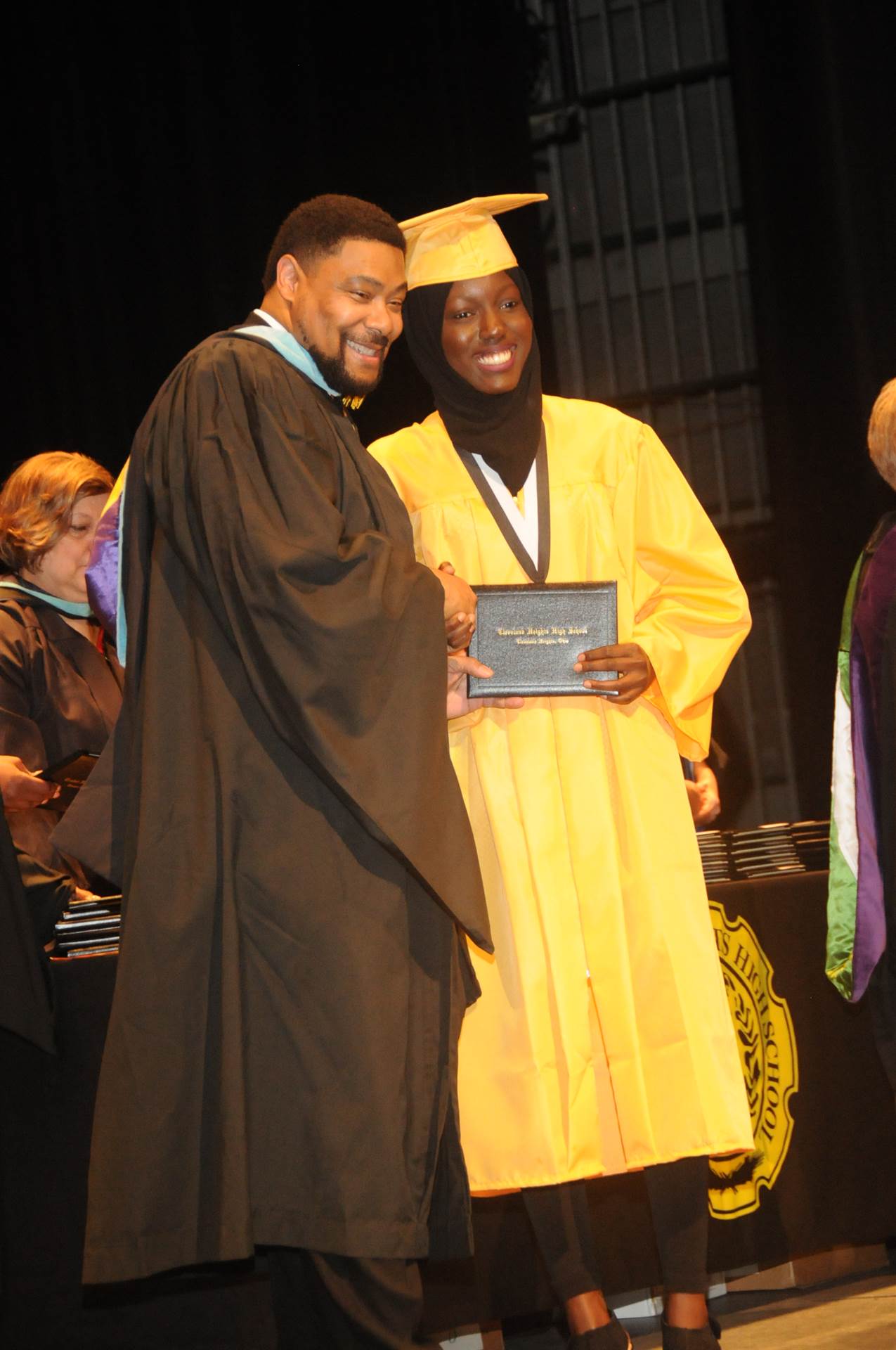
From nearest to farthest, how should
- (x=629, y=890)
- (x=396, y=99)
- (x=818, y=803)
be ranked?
(x=629, y=890)
(x=818, y=803)
(x=396, y=99)

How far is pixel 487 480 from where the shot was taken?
312 centimetres

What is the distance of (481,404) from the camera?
3.13 m

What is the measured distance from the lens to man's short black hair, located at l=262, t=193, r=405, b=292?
264 cm

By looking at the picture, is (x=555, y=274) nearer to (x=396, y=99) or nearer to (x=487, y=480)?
(x=396, y=99)

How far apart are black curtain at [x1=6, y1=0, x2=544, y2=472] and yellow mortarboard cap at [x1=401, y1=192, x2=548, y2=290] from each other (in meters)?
2.04

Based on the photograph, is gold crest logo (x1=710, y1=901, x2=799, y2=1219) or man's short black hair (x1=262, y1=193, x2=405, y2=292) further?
gold crest logo (x1=710, y1=901, x2=799, y2=1219)

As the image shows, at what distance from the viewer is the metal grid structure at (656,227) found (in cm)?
573

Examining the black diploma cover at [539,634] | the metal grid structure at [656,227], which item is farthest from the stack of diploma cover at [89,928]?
the metal grid structure at [656,227]

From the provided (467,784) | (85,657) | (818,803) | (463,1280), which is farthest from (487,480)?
(818,803)

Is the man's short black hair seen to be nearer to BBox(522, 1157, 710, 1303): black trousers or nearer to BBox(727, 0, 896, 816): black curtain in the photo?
BBox(522, 1157, 710, 1303): black trousers

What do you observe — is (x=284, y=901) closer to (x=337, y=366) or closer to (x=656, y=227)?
(x=337, y=366)

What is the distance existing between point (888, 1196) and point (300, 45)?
14.2ft

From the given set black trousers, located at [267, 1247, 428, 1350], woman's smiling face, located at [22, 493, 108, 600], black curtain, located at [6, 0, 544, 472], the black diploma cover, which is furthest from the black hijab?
black curtain, located at [6, 0, 544, 472]

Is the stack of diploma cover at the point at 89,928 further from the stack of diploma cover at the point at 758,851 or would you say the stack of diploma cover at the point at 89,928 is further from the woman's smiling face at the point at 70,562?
the stack of diploma cover at the point at 758,851
